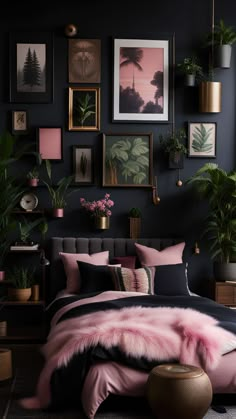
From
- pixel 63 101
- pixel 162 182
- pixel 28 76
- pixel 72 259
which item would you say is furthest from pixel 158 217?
pixel 28 76

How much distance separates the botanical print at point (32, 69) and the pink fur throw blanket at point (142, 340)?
10.2 feet

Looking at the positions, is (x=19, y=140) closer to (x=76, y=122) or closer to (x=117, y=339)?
(x=76, y=122)

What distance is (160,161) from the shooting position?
24.1 feet

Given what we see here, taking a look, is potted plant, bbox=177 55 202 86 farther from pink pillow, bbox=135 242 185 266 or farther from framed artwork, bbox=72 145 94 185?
pink pillow, bbox=135 242 185 266

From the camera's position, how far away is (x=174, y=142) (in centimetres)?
718

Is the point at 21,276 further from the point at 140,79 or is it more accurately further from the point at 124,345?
the point at 124,345

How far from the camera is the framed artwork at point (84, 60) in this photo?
7.20m

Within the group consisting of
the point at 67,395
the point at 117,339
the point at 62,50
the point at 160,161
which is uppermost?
the point at 62,50

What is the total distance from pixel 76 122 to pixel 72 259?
4.96ft

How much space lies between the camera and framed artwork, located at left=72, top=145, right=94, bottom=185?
285 inches

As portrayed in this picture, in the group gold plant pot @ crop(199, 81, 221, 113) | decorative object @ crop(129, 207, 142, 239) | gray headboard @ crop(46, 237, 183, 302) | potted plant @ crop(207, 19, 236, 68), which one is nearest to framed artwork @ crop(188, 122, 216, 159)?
gold plant pot @ crop(199, 81, 221, 113)

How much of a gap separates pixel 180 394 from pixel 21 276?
3227mm

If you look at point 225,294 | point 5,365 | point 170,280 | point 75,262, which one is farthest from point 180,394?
point 75,262

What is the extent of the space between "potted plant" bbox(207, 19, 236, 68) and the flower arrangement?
190 centimetres
